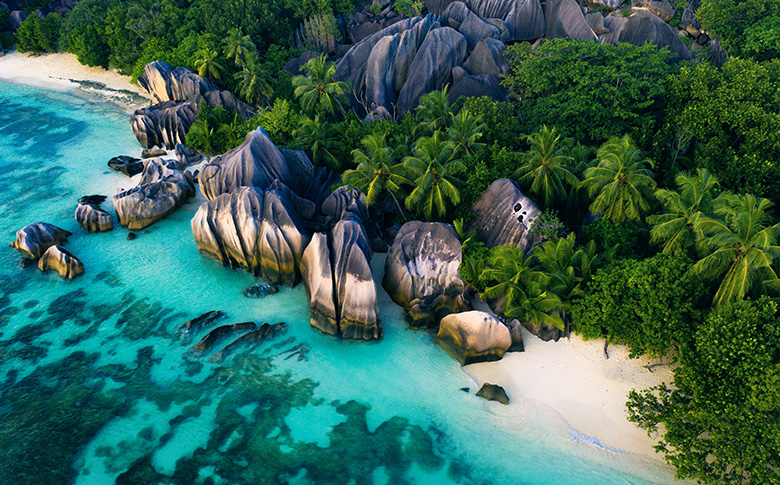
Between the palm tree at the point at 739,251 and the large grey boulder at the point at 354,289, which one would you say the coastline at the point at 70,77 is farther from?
the palm tree at the point at 739,251

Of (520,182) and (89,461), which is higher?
(520,182)

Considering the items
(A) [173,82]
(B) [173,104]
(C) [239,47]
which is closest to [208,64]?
(C) [239,47]

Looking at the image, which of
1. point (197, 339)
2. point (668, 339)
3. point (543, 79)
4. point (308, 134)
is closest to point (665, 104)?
point (543, 79)

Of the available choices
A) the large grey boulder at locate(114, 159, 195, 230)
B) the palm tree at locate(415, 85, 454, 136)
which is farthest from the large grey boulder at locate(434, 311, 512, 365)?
the large grey boulder at locate(114, 159, 195, 230)

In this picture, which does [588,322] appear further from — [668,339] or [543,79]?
[543,79]

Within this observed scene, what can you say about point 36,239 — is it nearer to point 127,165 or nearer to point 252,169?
point 127,165

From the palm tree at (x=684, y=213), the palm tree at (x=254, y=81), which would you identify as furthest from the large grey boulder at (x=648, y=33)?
the palm tree at (x=254, y=81)
